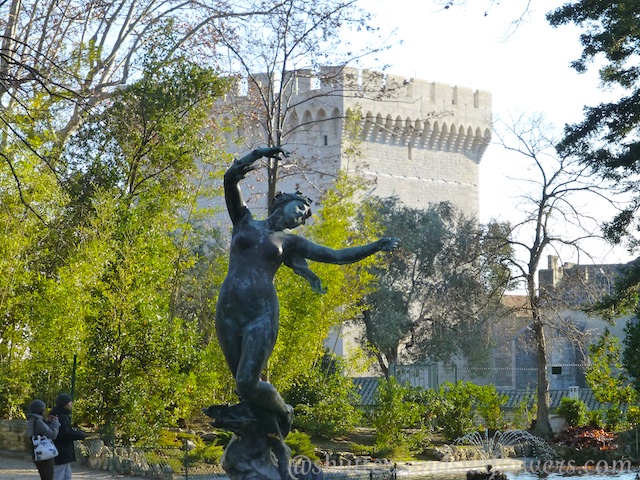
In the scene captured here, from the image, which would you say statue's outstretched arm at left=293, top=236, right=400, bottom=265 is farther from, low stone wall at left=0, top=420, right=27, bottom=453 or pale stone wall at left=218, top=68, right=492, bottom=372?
pale stone wall at left=218, top=68, right=492, bottom=372

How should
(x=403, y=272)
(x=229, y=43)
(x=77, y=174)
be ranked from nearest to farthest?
(x=77, y=174)
(x=229, y=43)
(x=403, y=272)

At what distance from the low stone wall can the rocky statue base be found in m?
9.75

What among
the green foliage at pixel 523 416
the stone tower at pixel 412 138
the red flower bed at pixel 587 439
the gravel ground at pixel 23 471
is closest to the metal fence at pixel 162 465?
the gravel ground at pixel 23 471

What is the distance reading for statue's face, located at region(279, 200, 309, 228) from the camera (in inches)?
292

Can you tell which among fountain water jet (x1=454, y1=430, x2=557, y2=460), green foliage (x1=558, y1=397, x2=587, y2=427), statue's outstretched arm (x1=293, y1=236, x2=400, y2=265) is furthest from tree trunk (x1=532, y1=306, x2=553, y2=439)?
statue's outstretched arm (x1=293, y1=236, x2=400, y2=265)

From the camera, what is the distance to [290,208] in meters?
7.45

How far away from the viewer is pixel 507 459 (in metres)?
17.4

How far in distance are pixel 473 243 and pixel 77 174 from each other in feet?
36.5

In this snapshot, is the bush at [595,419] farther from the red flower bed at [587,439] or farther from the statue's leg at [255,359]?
the statue's leg at [255,359]

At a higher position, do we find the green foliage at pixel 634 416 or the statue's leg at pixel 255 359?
the statue's leg at pixel 255 359

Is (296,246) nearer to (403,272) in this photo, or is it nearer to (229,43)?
(229,43)

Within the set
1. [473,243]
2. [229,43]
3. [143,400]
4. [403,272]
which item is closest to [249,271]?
[143,400]

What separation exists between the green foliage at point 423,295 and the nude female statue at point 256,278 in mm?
24388

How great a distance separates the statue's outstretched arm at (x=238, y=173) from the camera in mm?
6992
